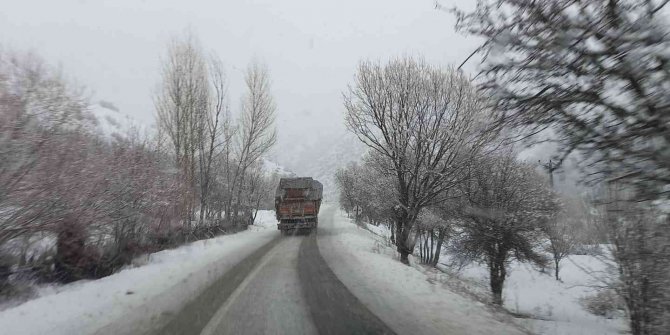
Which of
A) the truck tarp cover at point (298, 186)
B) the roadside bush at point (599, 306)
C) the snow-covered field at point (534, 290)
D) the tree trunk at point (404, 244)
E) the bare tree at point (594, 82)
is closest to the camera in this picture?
the bare tree at point (594, 82)

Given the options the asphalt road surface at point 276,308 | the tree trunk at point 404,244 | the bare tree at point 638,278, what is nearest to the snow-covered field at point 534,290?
the tree trunk at point 404,244

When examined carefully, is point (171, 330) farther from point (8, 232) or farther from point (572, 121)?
point (572, 121)

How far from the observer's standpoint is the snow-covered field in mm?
9354

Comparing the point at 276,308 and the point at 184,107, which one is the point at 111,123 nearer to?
the point at 184,107

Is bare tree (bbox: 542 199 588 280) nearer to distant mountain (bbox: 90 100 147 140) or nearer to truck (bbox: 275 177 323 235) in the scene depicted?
truck (bbox: 275 177 323 235)

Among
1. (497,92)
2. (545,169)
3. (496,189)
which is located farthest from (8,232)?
(496,189)

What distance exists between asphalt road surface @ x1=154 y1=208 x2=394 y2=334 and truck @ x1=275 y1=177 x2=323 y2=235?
1351 centimetres

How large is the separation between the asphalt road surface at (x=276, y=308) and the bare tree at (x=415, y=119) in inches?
208

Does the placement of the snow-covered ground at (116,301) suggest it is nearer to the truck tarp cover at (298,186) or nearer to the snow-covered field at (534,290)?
the snow-covered field at (534,290)

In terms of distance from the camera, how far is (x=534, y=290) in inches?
1189

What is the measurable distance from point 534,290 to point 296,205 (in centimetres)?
2094

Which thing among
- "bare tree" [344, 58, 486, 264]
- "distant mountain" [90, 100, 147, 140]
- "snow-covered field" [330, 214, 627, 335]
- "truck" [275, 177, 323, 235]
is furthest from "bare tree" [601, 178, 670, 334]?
"truck" [275, 177, 323, 235]

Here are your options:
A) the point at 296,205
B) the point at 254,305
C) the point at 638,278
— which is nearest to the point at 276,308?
the point at 254,305

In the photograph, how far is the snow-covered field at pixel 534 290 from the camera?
9354 mm
